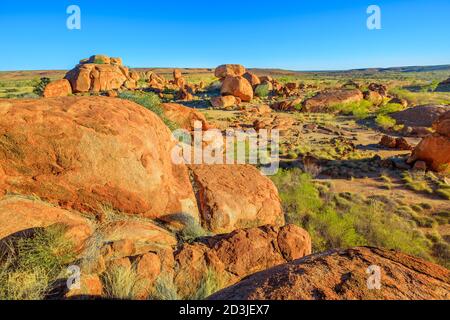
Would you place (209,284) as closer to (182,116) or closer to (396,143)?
(182,116)

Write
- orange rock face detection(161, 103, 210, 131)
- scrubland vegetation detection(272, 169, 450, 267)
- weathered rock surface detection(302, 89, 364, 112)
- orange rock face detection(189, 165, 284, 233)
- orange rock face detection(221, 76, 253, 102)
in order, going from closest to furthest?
1. orange rock face detection(189, 165, 284, 233)
2. scrubland vegetation detection(272, 169, 450, 267)
3. orange rock face detection(161, 103, 210, 131)
4. weathered rock surface detection(302, 89, 364, 112)
5. orange rock face detection(221, 76, 253, 102)

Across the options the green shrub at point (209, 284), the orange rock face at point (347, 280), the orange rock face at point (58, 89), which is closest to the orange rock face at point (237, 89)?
the orange rock face at point (58, 89)

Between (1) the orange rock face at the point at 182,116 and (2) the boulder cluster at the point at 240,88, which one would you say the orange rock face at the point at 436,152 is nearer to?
(1) the orange rock face at the point at 182,116

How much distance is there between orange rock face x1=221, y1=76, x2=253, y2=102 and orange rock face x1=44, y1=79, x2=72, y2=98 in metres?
15.8

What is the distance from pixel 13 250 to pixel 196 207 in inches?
126

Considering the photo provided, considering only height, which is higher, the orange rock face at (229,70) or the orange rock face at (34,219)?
the orange rock face at (229,70)

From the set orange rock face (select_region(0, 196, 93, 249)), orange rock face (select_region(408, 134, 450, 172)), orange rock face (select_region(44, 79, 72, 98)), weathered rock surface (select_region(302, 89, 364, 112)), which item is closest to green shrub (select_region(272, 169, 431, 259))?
orange rock face (select_region(408, 134, 450, 172))

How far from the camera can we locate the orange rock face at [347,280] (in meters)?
2.69

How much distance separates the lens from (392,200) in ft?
36.4

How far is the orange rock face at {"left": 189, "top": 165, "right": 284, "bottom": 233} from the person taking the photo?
20.8ft

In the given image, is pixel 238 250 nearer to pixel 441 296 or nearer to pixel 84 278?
pixel 84 278

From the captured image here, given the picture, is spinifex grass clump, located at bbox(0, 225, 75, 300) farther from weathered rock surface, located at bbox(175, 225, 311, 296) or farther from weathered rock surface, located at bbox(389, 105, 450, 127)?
weathered rock surface, located at bbox(389, 105, 450, 127)

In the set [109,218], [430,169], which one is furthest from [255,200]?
[430,169]

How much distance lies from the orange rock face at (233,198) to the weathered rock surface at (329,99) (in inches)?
959
